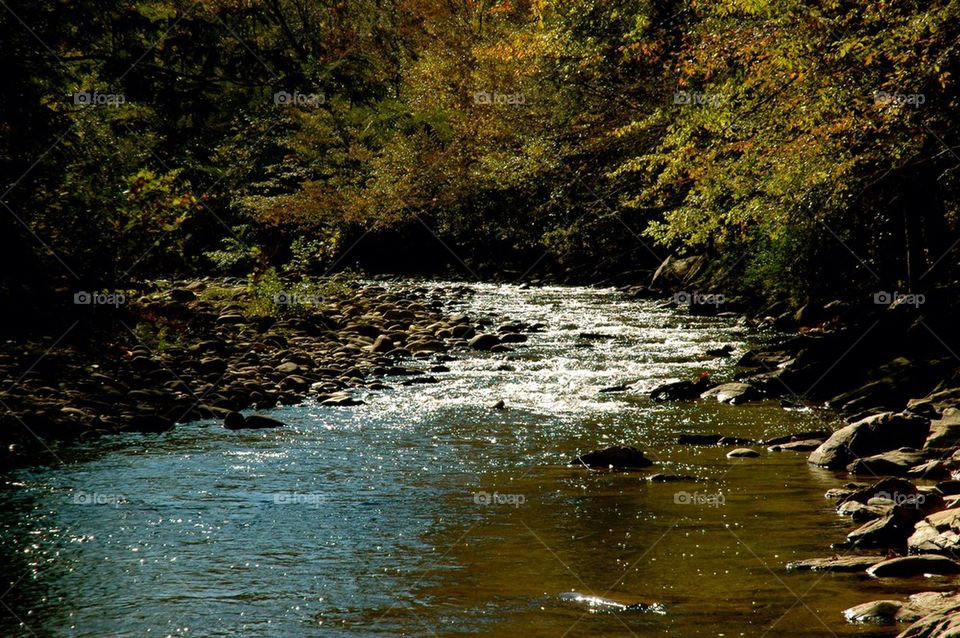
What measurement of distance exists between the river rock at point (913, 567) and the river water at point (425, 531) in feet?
0.38

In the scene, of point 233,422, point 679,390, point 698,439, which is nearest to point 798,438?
point 698,439

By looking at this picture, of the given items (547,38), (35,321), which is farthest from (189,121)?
(547,38)

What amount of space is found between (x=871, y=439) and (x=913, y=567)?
3.18 metres

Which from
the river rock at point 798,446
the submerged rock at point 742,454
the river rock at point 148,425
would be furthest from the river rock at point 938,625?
the river rock at point 148,425

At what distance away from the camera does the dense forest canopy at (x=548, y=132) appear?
6902 mm

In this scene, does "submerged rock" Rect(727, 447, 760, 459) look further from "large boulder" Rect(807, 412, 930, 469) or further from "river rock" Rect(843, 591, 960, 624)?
"river rock" Rect(843, 591, 960, 624)

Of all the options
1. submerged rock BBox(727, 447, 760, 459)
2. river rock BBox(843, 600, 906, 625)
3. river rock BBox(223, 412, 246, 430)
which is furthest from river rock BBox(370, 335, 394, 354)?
river rock BBox(843, 600, 906, 625)

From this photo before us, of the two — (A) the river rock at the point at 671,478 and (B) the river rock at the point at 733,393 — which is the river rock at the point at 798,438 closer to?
(A) the river rock at the point at 671,478

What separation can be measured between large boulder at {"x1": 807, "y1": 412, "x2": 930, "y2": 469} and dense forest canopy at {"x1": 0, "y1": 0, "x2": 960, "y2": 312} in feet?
11.1

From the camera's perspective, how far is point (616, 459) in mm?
7914

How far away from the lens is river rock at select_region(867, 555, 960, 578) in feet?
15.9

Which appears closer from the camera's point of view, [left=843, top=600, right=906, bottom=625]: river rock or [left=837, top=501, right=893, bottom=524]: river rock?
[left=843, top=600, right=906, bottom=625]: river rock

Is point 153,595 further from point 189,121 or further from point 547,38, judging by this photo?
point 547,38

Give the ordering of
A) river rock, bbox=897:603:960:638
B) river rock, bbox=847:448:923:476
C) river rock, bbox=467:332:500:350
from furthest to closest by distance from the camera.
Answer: river rock, bbox=467:332:500:350, river rock, bbox=847:448:923:476, river rock, bbox=897:603:960:638
